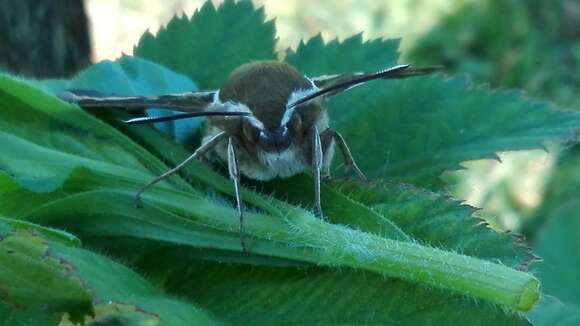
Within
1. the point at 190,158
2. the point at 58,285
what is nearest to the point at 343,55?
the point at 190,158

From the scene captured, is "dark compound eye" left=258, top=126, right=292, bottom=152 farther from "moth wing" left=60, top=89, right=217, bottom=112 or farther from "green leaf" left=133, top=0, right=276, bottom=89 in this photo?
"green leaf" left=133, top=0, right=276, bottom=89

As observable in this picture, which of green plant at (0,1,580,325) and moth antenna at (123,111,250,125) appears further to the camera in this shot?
moth antenna at (123,111,250,125)

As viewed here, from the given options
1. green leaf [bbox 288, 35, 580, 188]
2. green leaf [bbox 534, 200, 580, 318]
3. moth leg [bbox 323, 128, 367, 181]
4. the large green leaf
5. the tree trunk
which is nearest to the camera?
the large green leaf

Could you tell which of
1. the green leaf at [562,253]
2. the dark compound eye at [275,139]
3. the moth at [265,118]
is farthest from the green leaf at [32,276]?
the green leaf at [562,253]

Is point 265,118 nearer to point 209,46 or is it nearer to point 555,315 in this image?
point 209,46

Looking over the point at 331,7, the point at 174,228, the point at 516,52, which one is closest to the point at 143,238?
the point at 174,228

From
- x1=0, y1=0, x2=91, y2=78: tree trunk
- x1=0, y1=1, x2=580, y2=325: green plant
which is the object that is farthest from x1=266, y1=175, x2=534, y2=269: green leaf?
x1=0, y1=0, x2=91, y2=78: tree trunk

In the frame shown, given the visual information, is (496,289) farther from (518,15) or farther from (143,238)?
(518,15)
